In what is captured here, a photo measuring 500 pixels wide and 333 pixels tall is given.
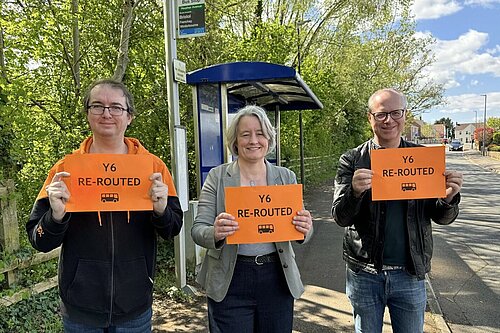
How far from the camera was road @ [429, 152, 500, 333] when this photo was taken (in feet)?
14.4

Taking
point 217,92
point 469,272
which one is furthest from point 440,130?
point 217,92

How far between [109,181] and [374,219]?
147 cm

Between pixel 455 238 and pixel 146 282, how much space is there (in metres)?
7.57

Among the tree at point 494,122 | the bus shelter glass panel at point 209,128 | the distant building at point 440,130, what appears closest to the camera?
the bus shelter glass panel at point 209,128

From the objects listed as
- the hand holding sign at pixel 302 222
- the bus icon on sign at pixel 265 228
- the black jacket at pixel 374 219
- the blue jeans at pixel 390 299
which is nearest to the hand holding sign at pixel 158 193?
the bus icon on sign at pixel 265 228

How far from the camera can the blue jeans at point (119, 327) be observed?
1.93 meters

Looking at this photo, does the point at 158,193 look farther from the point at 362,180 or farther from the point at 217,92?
the point at 217,92

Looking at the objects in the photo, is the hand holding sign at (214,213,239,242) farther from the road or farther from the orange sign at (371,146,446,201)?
the road

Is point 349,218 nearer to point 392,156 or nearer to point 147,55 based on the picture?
point 392,156

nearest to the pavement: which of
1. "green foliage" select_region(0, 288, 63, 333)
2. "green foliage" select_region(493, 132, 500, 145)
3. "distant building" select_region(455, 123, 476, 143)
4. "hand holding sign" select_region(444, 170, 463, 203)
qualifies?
"green foliage" select_region(0, 288, 63, 333)

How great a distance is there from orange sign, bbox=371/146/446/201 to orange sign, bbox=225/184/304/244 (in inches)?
18.9

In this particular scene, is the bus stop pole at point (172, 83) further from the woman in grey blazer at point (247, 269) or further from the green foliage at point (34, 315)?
the woman in grey blazer at point (247, 269)

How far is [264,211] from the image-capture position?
2.14 meters

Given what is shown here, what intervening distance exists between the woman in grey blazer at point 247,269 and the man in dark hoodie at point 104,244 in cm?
29
